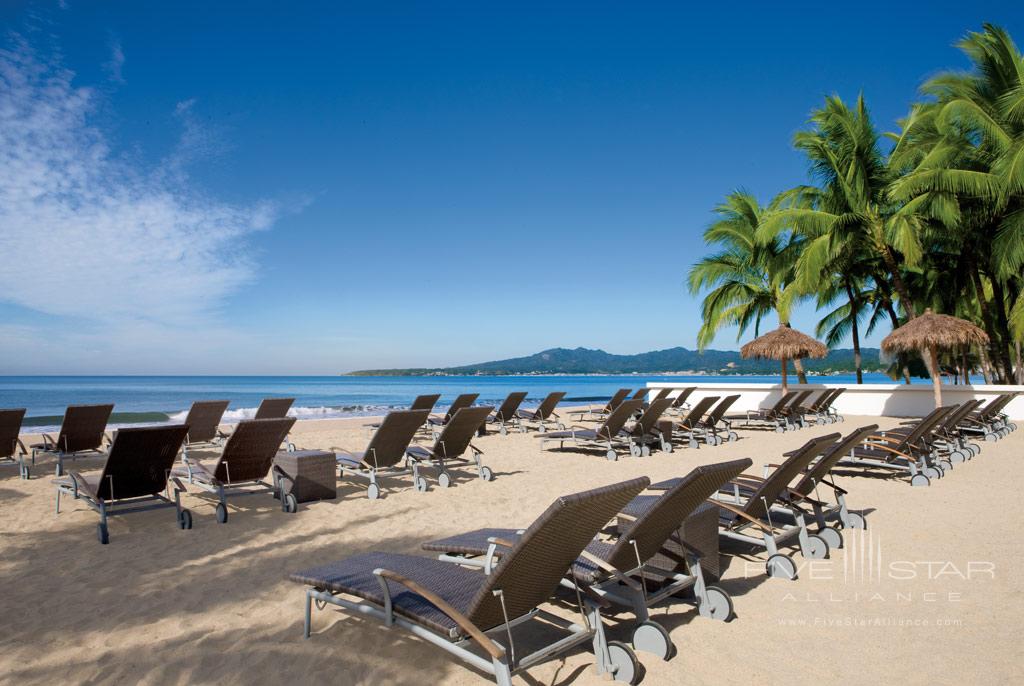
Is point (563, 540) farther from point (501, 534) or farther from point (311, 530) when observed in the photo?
point (311, 530)

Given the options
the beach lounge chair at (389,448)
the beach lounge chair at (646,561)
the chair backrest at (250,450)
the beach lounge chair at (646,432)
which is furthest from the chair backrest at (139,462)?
the beach lounge chair at (646,432)

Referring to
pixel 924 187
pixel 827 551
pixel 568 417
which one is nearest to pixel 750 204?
pixel 924 187

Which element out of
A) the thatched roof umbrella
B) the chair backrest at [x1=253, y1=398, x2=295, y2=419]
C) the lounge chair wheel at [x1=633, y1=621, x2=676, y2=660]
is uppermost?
the thatched roof umbrella

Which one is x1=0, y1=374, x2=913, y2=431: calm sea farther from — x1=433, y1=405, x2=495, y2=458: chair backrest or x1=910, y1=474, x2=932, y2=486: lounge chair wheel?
x1=910, y1=474, x2=932, y2=486: lounge chair wheel

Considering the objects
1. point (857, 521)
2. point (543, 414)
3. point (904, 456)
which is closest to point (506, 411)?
point (543, 414)

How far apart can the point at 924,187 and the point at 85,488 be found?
17.9 meters

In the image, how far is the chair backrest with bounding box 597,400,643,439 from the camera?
9289 millimetres

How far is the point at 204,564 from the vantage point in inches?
163

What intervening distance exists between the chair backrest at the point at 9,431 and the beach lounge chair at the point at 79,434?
0.26 metres

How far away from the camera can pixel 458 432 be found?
24.1 feet

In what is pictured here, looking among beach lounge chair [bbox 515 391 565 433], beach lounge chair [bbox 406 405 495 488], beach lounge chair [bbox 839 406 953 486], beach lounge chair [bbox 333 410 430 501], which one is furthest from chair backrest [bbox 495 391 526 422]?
beach lounge chair [bbox 839 406 953 486]

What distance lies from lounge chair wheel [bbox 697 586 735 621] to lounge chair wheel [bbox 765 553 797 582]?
0.79 m

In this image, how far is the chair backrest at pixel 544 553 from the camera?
2.28 meters

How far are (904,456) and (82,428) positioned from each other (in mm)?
10020
